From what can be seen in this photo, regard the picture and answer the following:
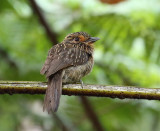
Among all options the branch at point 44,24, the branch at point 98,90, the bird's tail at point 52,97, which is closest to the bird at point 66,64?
the bird's tail at point 52,97

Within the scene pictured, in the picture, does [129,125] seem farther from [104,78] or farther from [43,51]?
[43,51]

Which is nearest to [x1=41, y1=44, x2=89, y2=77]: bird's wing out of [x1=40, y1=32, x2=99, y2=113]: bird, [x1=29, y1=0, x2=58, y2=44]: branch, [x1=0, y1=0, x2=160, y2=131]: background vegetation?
[x1=40, y1=32, x2=99, y2=113]: bird

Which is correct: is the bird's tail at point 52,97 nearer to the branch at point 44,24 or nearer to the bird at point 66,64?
the bird at point 66,64

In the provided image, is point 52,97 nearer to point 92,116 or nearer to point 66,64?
point 66,64

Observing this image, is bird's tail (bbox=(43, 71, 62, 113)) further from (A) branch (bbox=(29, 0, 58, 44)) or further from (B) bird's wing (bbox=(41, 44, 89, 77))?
(A) branch (bbox=(29, 0, 58, 44))

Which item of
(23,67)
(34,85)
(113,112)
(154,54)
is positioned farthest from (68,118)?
(34,85)

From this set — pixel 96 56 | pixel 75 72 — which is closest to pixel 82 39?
pixel 75 72
